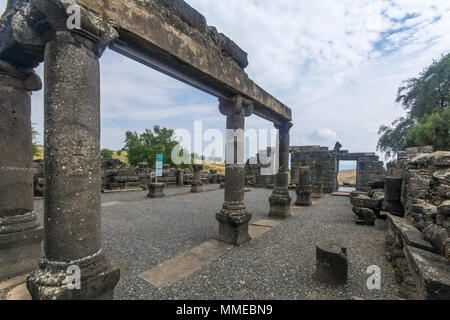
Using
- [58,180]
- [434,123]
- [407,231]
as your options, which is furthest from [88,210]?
[434,123]

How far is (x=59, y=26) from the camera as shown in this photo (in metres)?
1.94

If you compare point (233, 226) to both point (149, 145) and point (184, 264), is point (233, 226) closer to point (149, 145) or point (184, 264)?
point (184, 264)

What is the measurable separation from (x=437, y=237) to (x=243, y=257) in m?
2.85

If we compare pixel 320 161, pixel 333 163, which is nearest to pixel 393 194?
pixel 320 161

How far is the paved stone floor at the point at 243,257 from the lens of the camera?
2.82 meters

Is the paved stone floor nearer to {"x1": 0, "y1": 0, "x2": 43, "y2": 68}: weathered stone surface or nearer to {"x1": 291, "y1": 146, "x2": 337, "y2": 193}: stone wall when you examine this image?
{"x1": 0, "y1": 0, "x2": 43, "y2": 68}: weathered stone surface

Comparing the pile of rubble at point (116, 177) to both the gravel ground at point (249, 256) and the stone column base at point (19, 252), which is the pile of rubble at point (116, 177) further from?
the stone column base at point (19, 252)

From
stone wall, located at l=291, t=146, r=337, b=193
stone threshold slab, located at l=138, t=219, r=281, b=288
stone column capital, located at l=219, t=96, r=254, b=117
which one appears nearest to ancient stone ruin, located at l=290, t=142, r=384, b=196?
stone wall, located at l=291, t=146, r=337, b=193

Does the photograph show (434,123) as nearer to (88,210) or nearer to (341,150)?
(341,150)

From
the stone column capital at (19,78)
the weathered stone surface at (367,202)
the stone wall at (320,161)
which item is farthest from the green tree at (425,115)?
the stone column capital at (19,78)

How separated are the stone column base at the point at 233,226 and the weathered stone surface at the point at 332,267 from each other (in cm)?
168

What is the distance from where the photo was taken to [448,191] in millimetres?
3887

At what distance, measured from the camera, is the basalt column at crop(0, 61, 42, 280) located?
2809mm
